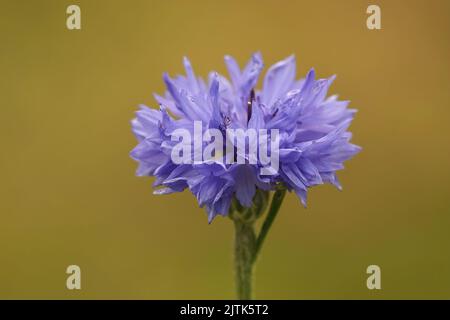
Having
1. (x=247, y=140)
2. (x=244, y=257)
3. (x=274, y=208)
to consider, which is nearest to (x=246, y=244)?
(x=244, y=257)

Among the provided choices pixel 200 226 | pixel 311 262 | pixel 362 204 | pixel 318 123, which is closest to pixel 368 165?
pixel 362 204

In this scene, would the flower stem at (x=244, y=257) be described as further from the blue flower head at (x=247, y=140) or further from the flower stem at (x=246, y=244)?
the blue flower head at (x=247, y=140)

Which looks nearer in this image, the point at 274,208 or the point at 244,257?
the point at 274,208

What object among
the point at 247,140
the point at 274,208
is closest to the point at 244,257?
the point at 274,208

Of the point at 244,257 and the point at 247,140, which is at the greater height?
the point at 247,140

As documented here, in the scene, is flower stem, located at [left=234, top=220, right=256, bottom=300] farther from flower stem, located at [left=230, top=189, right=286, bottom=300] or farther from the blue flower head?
the blue flower head

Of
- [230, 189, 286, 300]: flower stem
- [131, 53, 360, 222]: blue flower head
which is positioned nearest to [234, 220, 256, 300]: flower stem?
[230, 189, 286, 300]: flower stem

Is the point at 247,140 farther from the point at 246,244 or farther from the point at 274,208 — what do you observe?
the point at 246,244

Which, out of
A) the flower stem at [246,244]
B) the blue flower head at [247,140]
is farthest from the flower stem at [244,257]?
the blue flower head at [247,140]
